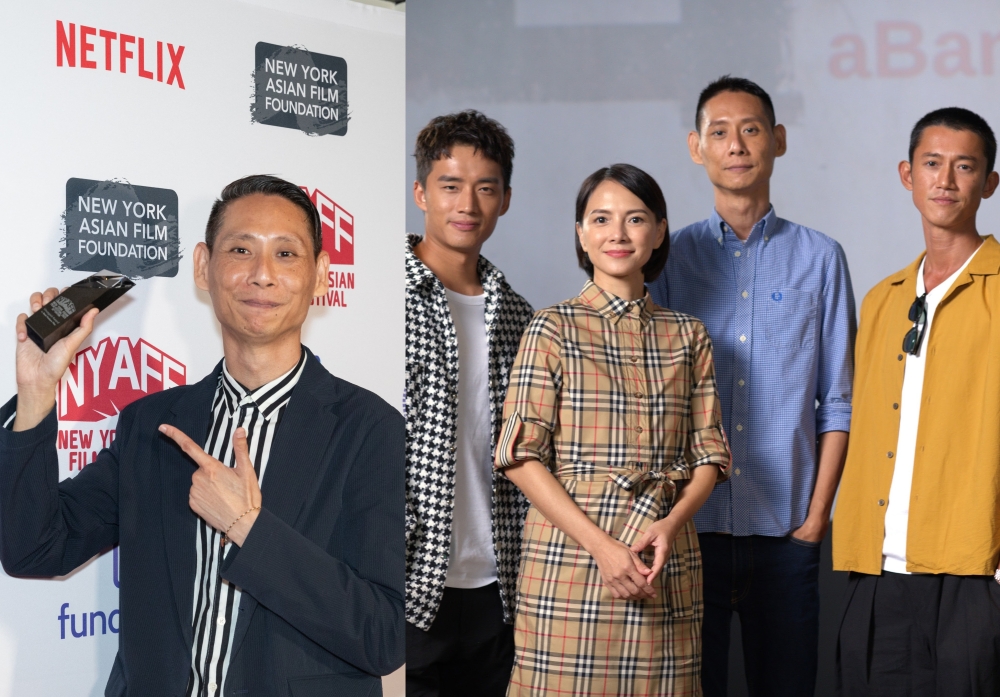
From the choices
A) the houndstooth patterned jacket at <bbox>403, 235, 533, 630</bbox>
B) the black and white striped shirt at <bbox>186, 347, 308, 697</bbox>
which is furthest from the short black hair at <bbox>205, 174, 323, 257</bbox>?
the houndstooth patterned jacket at <bbox>403, 235, 533, 630</bbox>

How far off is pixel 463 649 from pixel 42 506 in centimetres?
104

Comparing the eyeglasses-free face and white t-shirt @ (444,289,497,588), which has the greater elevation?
the eyeglasses-free face

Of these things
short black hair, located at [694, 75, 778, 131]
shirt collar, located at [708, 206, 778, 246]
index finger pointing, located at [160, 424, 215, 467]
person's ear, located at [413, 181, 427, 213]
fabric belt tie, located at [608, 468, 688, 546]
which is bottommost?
fabric belt tie, located at [608, 468, 688, 546]

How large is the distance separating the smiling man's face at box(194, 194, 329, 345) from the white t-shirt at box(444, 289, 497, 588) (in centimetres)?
68

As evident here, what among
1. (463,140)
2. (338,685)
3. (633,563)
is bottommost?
(338,685)

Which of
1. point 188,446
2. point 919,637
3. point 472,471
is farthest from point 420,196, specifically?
point 919,637

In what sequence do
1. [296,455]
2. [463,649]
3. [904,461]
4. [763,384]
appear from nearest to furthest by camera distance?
[296,455]
[463,649]
[904,461]
[763,384]

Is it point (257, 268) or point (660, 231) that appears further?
point (660, 231)

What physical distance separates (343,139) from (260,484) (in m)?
0.60

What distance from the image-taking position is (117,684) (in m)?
1.45

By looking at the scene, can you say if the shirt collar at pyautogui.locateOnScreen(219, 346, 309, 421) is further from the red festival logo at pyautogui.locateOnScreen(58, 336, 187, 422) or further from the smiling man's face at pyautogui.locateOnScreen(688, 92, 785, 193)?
the smiling man's face at pyautogui.locateOnScreen(688, 92, 785, 193)

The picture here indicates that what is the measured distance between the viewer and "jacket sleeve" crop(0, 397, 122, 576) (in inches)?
54.5

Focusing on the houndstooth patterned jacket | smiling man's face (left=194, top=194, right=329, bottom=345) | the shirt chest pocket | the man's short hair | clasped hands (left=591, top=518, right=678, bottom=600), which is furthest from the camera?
the shirt chest pocket

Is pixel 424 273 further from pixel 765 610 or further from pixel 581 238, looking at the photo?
pixel 765 610
